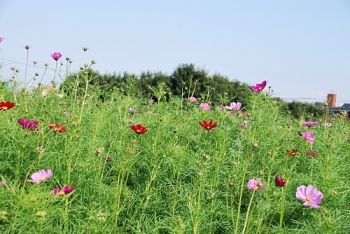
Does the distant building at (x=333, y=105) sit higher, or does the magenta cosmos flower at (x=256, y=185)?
the distant building at (x=333, y=105)

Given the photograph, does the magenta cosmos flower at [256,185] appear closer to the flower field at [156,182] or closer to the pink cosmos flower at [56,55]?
the flower field at [156,182]

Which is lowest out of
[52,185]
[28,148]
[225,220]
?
[225,220]

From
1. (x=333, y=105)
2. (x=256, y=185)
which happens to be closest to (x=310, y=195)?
(x=256, y=185)

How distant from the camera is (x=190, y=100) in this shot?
4109 millimetres

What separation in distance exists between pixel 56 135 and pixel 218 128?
→ 1.06 m

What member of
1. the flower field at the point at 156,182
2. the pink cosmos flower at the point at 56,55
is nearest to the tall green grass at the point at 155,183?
the flower field at the point at 156,182

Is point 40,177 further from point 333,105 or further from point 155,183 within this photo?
point 333,105

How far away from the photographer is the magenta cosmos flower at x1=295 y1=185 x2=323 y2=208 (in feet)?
7.25

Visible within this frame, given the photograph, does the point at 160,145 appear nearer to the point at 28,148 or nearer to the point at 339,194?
the point at 28,148

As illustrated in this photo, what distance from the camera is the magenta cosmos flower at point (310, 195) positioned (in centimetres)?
221

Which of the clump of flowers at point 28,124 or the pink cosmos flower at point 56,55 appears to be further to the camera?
the pink cosmos flower at point 56,55

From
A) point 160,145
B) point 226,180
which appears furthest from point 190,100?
point 226,180

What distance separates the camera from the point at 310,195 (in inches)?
88.7

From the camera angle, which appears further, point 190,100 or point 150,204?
point 190,100
